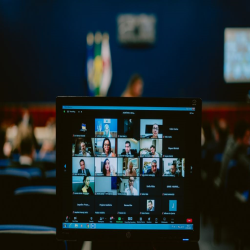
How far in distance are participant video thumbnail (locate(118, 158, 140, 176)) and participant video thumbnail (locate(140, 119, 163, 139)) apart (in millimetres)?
95

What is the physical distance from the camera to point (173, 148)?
1.18 metres

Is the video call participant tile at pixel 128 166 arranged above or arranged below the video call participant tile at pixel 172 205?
above

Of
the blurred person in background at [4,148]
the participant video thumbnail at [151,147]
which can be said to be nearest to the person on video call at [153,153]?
the participant video thumbnail at [151,147]

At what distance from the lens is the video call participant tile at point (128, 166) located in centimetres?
117

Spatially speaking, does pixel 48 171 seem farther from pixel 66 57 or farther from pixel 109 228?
pixel 66 57

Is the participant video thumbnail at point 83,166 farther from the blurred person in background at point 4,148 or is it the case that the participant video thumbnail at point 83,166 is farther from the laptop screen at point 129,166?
the blurred person in background at point 4,148

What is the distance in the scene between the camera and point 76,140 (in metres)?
1.17

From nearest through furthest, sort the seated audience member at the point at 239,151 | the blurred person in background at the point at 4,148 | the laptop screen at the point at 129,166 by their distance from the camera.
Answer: the laptop screen at the point at 129,166 < the seated audience member at the point at 239,151 < the blurred person in background at the point at 4,148

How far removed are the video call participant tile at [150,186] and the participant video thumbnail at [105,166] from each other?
0.10 metres

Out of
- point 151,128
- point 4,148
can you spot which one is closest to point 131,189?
point 151,128

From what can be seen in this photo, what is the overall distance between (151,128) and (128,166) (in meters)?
0.15

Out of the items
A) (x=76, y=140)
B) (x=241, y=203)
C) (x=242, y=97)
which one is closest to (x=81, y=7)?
(x=242, y=97)

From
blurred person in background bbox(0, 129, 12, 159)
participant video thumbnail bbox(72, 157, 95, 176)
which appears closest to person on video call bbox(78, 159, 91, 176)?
participant video thumbnail bbox(72, 157, 95, 176)

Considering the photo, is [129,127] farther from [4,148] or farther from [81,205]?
[4,148]
